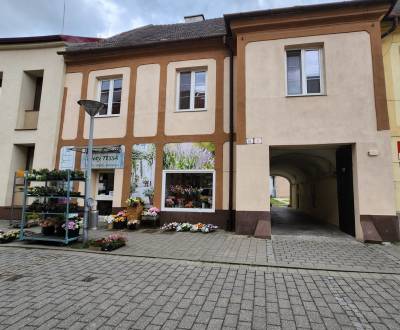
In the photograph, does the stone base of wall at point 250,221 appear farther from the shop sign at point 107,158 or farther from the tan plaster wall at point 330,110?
the shop sign at point 107,158

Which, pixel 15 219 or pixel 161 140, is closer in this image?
pixel 161 140

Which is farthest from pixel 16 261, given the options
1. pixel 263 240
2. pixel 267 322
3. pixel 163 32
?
pixel 163 32

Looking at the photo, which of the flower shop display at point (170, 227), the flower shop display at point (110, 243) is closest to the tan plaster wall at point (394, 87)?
the flower shop display at point (170, 227)

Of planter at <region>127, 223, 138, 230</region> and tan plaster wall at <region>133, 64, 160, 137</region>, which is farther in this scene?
tan plaster wall at <region>133, 64, 160, 137</region>

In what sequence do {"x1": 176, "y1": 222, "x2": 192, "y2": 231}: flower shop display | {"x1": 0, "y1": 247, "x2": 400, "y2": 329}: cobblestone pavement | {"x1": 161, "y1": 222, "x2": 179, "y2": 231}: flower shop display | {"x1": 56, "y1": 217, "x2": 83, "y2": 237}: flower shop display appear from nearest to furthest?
{"x1": 0, "y1": 247, "x2": 400, "y2": 329}: cobblestone pavement < {"x1": 56, "y1": 217, "x2": 83, "y2": 237}: flower shop display < {"x1": 176, "y1": 222, "x2": 192, "y2": 231}: flower shop display < {"x1": 161, "y1": 222, "x2": 179, "y2": 231}: flower shop display

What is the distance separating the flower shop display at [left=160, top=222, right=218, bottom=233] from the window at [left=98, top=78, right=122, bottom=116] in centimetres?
540

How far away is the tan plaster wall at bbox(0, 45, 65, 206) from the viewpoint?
475 inches

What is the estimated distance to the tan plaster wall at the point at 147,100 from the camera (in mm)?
11172

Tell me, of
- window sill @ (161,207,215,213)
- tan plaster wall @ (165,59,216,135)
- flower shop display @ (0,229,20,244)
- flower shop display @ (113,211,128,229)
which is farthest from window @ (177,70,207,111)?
flower shop display @ (0,229,20,244)

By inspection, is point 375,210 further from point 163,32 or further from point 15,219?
point 15,219

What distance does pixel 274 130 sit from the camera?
8742mm

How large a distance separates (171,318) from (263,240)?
4999 millimetres

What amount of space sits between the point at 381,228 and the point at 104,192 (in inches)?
393

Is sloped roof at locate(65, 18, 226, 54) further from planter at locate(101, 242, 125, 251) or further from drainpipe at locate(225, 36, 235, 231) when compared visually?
planter at locate(101, 242, 125, 251)
